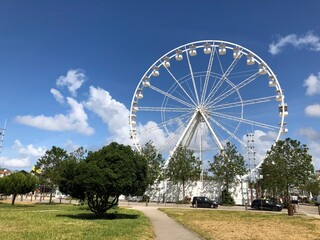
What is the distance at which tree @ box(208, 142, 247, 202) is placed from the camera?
185 ft

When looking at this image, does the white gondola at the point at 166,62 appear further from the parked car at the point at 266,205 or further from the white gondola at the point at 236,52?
the parked car at the point at 266,205

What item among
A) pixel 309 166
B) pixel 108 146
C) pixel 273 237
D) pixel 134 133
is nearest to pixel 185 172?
pixel 134 133

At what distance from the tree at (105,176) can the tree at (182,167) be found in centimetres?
3503

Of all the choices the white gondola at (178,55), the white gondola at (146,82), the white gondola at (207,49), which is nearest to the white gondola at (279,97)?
the white gondola at (207,49)

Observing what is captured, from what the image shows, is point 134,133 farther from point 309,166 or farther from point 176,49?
point 309,166

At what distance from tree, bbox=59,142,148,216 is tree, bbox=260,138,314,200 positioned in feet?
80.8

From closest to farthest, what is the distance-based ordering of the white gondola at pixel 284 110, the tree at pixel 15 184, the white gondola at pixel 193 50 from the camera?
the tree at pixel 15 184, the white gondola at pixel 284 110, the white gondola at pixel 193 50

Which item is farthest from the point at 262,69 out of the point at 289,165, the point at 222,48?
the point at 289,165

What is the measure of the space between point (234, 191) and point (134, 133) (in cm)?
2023

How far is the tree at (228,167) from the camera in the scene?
56.2 m

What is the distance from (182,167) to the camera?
5991 centimetres

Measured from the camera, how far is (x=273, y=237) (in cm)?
1648

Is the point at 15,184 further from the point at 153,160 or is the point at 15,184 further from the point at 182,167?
the point at 182,167

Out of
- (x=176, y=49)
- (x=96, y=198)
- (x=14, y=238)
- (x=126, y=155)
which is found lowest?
(x=14, y=238)
